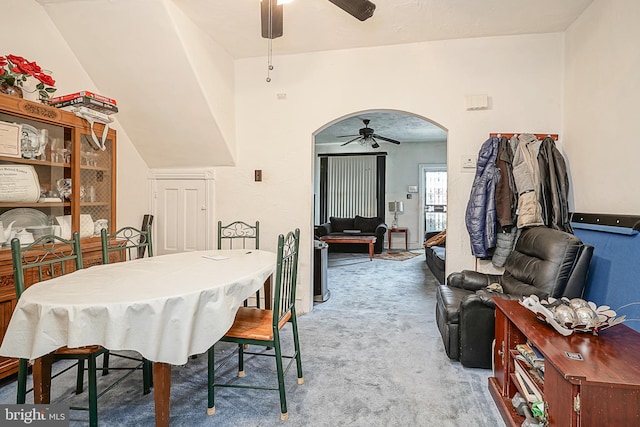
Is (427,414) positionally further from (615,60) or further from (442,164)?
(442,164)

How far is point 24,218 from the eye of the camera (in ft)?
8.09

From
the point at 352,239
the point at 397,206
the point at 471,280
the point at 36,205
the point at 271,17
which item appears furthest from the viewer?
the point at 397,206

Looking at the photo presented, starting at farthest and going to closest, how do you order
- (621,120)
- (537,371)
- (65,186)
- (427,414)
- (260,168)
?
1. (260,168)
2. (65,186)
3. (621,120)
4. (427,414)
5. (537,371)

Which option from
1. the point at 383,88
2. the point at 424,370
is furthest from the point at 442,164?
the point at 424,370

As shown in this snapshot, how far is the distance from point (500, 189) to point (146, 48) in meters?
3.09

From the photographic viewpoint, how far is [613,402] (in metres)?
1.14

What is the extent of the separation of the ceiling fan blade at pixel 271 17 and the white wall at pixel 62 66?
1795 millimetres

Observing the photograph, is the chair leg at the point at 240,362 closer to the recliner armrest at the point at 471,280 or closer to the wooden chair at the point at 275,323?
the wooden chair at the point at 275,323

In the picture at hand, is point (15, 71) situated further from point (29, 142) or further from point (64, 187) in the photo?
point (64, 187)

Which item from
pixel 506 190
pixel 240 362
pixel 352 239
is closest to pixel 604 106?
pixel 506 190

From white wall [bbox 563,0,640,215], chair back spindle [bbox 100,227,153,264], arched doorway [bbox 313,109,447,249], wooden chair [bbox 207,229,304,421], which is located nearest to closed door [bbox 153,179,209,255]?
chair back spindle [bbox 100,227,153,264]

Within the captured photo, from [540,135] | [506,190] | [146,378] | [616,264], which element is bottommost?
[146,378]

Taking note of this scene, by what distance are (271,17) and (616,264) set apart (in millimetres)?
2610

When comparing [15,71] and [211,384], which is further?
[15,71]
